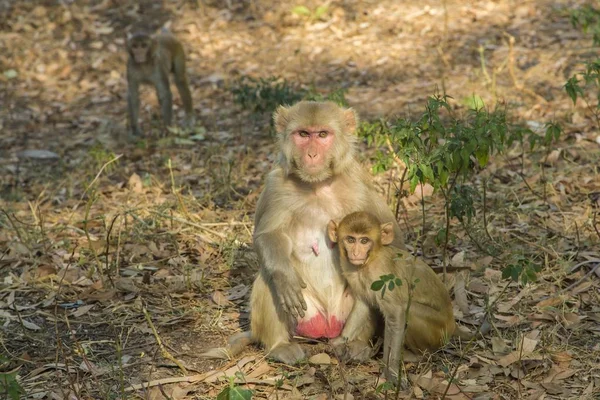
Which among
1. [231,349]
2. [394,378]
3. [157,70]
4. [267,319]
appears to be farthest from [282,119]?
[157,70]

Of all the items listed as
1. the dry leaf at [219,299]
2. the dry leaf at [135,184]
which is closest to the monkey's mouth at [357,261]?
the dry leaf at [219,299]

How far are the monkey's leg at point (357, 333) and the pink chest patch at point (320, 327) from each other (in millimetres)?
142

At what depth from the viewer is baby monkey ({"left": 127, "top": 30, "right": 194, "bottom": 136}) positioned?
11.5 meters

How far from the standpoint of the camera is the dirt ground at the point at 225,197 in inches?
196

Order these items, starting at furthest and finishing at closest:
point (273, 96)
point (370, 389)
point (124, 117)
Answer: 1. point (124, 117)
2. point (273, 96)
3. point (370, 389)

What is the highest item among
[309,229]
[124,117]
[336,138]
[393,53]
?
[336,138]

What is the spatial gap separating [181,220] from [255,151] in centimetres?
265

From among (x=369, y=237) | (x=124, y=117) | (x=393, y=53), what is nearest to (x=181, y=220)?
(x=369, y=237)

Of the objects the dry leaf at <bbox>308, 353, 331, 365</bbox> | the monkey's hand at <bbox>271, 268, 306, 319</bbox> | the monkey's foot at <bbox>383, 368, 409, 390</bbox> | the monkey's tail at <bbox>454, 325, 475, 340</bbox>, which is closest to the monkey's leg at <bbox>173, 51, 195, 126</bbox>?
the monkey's hand at <bbox>271, 268, 306, 319</bbox>

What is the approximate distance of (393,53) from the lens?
1231 cm

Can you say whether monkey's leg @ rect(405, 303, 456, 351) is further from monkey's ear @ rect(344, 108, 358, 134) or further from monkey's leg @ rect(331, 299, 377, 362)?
monkey's ear @ rect(344, 108, 358, 134)

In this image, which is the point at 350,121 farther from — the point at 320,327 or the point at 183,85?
the point at 183,85

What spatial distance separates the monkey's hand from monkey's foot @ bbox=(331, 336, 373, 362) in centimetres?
31

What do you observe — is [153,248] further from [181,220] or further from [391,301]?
[391,301]
